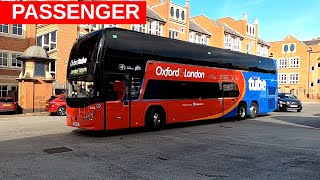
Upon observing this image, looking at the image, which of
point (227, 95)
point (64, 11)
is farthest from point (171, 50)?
point (64, 11)

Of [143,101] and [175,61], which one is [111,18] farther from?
[143,101]

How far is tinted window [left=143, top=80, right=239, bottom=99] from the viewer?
13.3 meters

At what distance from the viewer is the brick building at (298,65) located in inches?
3017

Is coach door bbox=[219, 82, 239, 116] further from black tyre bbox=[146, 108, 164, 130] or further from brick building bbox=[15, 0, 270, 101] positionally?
brick building bbox=[15, 0, 270, 101]

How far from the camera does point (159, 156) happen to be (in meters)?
8.38

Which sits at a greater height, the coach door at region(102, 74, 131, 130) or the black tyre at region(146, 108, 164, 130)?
the coach door at region(102, 74, 131, 130)

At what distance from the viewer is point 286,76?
81.1 meters

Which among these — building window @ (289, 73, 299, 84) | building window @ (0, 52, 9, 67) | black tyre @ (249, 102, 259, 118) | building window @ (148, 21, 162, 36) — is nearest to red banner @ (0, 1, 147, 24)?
building window @ (0, 52, 9, 67)

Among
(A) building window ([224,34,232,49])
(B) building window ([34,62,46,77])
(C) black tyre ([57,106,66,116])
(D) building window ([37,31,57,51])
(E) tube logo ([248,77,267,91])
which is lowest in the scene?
(C) black tyre ([57,106,66,116])

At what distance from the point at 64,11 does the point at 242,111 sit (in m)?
16.6

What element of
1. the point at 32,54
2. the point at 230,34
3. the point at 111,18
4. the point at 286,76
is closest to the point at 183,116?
the point at 111,18

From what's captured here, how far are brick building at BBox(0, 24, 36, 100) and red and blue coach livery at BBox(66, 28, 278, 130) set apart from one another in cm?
2011

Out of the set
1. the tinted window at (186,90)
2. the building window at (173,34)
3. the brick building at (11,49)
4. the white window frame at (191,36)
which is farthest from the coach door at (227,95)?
the white window frame at (191,36)

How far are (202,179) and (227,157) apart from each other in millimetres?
2306
